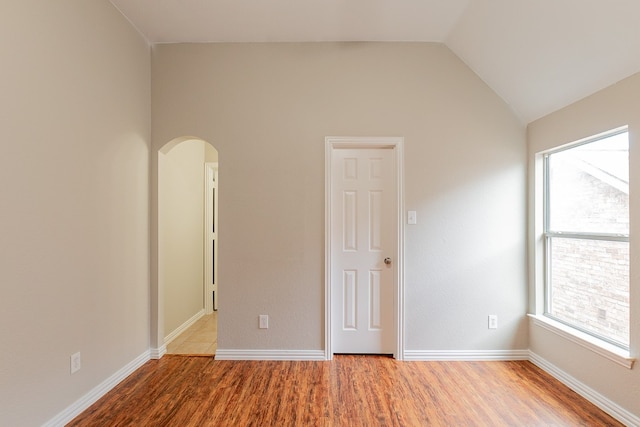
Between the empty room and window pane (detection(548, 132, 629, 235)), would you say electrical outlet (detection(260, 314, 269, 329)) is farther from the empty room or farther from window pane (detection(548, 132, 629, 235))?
window pane (detection(548, 132, 629, 235))

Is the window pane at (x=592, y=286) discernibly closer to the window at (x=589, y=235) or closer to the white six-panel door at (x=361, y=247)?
the window at (x=589, y=235)

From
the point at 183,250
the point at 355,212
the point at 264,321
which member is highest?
the point at 355,212

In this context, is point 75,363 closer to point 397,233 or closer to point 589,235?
point 397,233

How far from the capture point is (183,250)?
3814 mm

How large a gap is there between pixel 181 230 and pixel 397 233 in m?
2.43

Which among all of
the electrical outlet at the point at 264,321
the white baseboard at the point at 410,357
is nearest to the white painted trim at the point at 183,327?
the white baseboard at the point at 410,357

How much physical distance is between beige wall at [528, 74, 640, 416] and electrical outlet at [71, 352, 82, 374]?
3523 millimetres

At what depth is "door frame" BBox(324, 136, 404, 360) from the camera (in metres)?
2.96

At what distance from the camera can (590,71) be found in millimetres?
2203

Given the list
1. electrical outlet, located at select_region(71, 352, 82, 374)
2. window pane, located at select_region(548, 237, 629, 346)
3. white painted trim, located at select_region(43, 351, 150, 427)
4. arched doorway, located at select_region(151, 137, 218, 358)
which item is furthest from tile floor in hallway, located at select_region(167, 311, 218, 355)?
window pane, located at select_region(548, 237, 629, 346)

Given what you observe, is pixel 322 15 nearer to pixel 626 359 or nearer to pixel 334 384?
pixel 334 384

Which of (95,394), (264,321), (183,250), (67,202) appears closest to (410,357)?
(264,321)

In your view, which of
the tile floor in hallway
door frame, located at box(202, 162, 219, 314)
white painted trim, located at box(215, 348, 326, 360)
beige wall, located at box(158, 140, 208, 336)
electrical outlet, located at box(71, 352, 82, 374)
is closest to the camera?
electrical outlet, located at box(71, 352, 82, 374)

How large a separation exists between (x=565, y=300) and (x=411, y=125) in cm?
197
